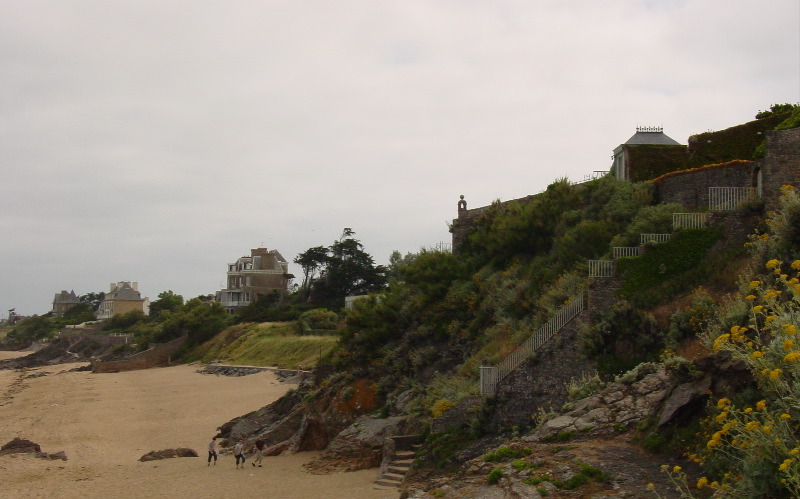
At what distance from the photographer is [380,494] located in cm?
1688

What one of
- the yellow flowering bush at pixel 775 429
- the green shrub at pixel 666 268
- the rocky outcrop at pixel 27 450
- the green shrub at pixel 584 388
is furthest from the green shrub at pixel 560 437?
the rocky outcrop at pixel 27 450

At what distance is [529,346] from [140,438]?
1828cm

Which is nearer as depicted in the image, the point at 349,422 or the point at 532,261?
the point at 349,422

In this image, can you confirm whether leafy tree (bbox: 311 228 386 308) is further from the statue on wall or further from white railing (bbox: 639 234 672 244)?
white railing (bbox: 639 234 672 244)

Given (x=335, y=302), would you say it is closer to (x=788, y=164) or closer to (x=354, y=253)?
(x=354, y=253)

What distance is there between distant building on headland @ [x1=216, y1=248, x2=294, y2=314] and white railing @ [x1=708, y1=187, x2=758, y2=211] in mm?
62983

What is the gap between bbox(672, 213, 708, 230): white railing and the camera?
1855 centimetres

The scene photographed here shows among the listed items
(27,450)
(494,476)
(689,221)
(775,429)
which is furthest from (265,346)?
(775,429)

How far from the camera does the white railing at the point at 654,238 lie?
728 inches

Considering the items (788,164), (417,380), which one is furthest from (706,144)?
(417,380)

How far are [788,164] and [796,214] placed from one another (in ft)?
16.0

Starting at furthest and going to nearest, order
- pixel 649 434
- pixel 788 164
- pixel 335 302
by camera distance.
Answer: pixel 335 302 < pixel 788 164 < pixel 649 434

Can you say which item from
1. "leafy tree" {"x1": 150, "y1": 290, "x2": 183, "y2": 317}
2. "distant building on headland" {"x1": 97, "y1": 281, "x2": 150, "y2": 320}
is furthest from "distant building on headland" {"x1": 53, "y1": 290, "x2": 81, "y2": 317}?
"leafy tree" {"x1": 150, "y1": 290, "x2": 183, "y2": 317}

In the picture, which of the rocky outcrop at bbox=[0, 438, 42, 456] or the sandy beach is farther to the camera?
the rocky outcrop at bbox=[0, 438, 42, 456]
